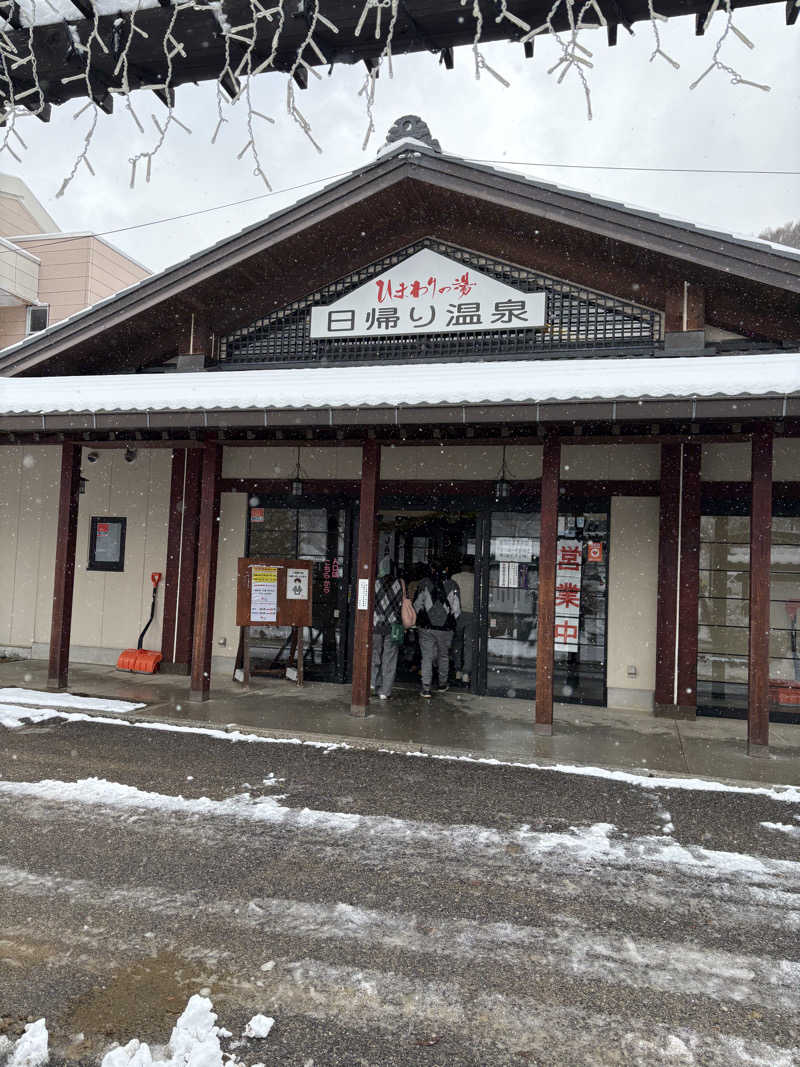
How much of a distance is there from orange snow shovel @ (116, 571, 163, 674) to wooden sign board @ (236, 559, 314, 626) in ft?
5.99

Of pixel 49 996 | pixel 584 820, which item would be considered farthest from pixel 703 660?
pixel 49 996

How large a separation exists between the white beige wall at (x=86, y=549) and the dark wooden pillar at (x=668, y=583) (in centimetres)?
716

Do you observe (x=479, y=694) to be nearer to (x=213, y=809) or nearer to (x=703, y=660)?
(x=703, y=660)

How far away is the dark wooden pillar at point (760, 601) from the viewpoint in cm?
718

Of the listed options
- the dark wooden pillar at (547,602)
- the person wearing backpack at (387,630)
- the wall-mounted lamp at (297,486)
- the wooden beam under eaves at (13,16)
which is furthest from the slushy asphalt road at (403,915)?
the wall-mounted lamp at (297,486)

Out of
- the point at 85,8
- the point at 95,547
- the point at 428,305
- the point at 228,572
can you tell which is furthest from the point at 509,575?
the point at 85,8

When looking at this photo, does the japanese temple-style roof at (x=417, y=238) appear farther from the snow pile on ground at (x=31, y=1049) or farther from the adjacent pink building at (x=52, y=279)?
the snow pile on ground at (x=31, y=1049)

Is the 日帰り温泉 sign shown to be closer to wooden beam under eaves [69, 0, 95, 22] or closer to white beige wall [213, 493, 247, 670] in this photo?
white beige wall [213, 493, 247, 670]

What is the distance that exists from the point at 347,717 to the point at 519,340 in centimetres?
502

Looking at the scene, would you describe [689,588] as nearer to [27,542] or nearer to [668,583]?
[668,583]

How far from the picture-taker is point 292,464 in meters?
10.6

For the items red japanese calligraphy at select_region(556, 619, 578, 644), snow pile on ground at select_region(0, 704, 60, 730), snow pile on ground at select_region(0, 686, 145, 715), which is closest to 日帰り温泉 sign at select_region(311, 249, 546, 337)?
red japanese calligraphy at select_region(556, 619, 578, 644)

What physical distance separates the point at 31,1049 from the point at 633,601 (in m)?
7.90

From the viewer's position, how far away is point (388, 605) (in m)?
9.43
